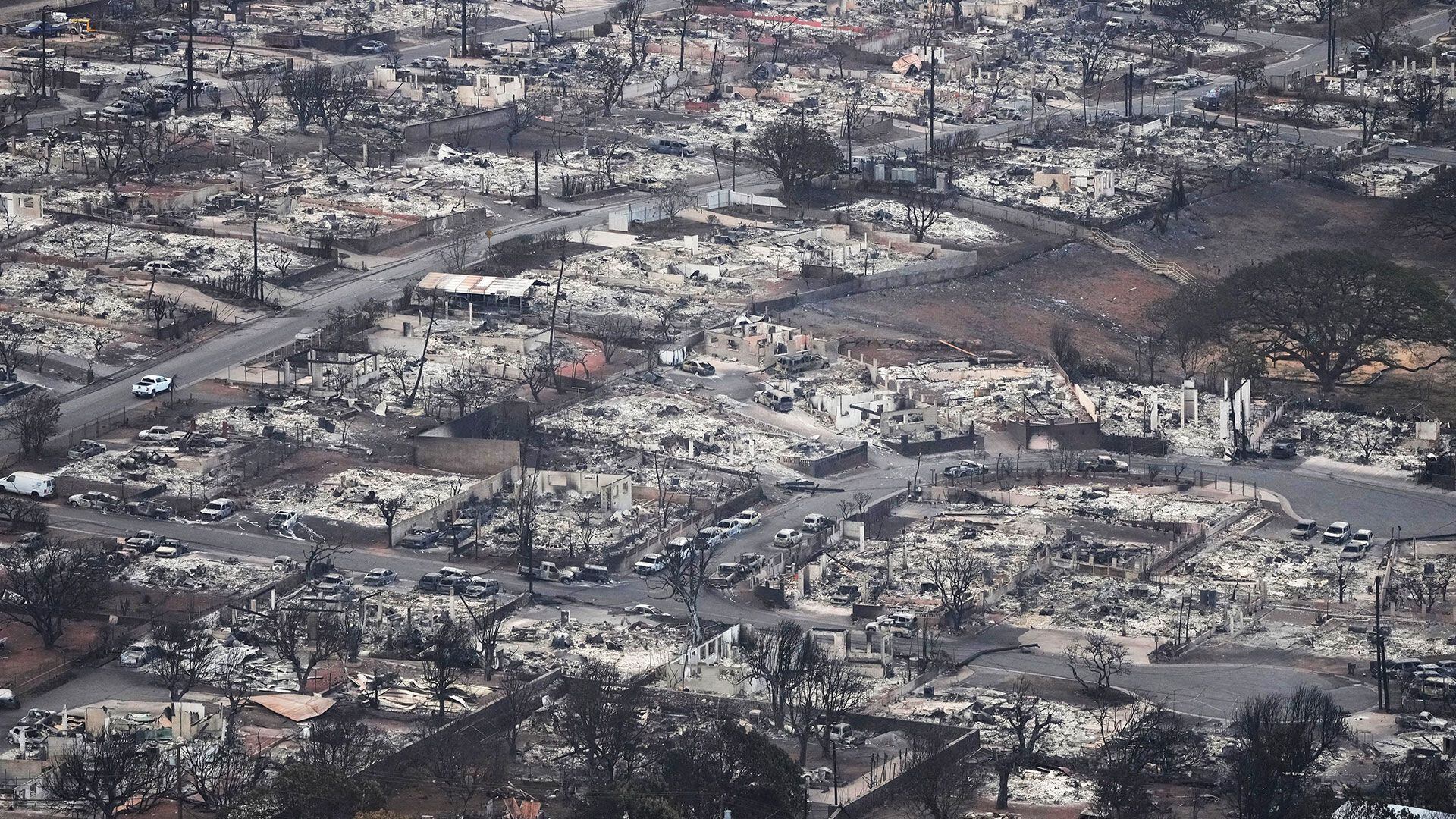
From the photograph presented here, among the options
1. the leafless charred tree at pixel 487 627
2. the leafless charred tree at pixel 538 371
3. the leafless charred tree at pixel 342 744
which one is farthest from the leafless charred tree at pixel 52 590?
the leafless charred tree at pixel 538 371

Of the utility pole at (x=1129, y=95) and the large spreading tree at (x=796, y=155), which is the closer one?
the large spreading tree at (x=796, y=155)

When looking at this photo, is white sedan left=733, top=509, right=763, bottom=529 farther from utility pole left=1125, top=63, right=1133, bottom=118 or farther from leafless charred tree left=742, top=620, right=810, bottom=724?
utility pole left=1125, top=63, right=1133, bottom=118

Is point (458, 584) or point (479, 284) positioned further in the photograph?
point (479, 284)

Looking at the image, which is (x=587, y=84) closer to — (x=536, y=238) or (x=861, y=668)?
(x=536, y=238)

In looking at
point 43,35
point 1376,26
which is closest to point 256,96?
point 43,35

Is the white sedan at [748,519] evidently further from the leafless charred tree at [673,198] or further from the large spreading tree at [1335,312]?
the leafless charred tree at [673,198]

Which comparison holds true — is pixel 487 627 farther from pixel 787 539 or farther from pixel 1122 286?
pixel 1122 286
